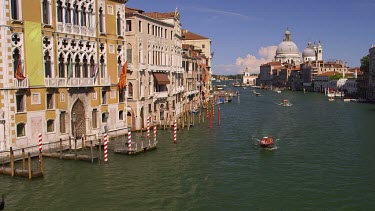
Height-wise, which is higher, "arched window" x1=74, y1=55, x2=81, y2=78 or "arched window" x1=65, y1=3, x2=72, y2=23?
"arched window" x1=65, y1=3, x2=72, y2=23

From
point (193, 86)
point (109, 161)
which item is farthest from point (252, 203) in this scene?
point (193, 86)

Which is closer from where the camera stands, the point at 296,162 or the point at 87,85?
the point at 296,162

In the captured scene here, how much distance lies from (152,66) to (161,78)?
1.60 meters

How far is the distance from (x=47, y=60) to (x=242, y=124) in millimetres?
20709

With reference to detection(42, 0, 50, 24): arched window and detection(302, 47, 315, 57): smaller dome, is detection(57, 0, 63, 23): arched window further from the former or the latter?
detection(302, 47, 315, 57): smaller dome

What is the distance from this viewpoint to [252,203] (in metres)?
15.1

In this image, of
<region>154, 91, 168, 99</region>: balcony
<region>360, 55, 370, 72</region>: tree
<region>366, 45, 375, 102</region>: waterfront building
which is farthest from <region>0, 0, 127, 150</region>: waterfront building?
<region>360, 55, 370, 72</region>: tree

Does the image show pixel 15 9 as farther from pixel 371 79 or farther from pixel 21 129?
pixel 371 79

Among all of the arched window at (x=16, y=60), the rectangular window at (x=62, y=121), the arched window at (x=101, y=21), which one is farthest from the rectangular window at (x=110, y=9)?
the arched window at (x=16, y=60)

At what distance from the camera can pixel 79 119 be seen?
23.5 m

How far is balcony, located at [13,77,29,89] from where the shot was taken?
750 inches

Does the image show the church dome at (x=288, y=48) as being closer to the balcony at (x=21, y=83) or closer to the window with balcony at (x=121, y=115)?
the window with balcony at (x=121, y=115)

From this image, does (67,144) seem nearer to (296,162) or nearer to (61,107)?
(61,107)

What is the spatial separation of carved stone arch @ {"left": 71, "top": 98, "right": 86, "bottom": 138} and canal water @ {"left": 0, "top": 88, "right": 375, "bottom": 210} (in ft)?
9.89
